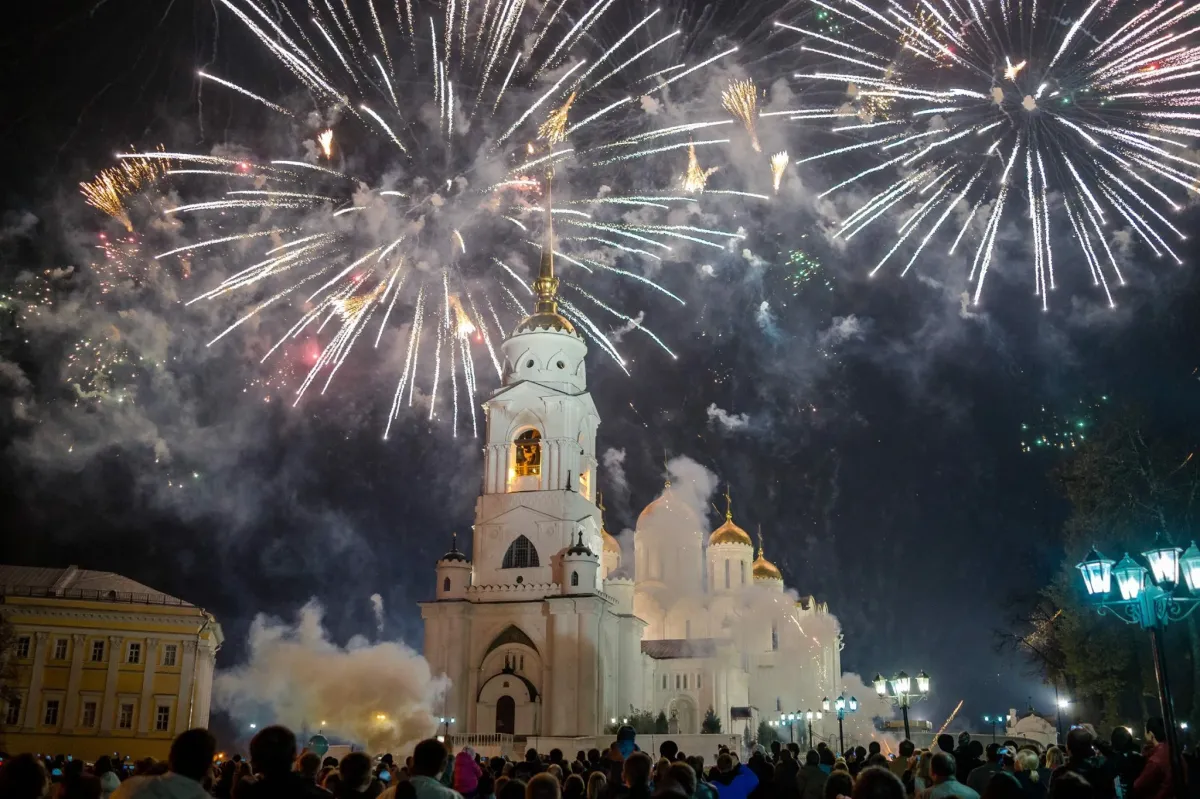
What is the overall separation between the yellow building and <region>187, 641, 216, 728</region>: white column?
692 mm

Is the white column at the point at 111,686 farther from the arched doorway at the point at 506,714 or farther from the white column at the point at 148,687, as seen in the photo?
the arched doorway at the point at 506,714

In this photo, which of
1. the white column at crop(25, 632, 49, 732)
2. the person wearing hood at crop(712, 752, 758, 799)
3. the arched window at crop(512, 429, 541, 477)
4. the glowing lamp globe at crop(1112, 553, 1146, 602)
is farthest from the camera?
the arched window at crop(512, 429, 541, 477)

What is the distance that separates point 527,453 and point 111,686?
20318mm

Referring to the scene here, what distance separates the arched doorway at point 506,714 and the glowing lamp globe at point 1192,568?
34507mm

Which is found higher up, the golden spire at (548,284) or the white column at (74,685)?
the golden spire at (548,284)

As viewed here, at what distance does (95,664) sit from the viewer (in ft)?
144

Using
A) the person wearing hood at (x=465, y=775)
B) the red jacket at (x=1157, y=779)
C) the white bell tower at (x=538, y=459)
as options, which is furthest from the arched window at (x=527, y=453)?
the red jacket at (x=1157, y=779)

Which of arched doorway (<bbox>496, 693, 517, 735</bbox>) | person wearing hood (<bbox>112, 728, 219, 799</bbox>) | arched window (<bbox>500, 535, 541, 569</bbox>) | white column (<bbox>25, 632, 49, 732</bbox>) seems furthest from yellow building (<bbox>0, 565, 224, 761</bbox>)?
person wearing hood (<bbox>112, 728, 219, 799</bbox>)

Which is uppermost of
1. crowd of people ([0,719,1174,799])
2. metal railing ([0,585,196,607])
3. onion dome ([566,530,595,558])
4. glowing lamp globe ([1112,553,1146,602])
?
onion dome ([566,530,595,558])

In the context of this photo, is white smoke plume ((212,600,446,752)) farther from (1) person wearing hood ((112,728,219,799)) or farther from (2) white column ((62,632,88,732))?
(1) person wearing hood ((112,728,219,799))

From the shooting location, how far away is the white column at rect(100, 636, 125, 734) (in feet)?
141

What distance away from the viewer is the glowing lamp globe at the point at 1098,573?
14.5 meters

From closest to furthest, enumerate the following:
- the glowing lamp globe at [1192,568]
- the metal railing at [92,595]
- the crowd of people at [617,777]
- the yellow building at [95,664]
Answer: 1. the crowd of people at [617,777]
2. the glowing lamp globe at [1192,568]
3. the yellow building at [95,664]
4. the metal railing at [92,595]

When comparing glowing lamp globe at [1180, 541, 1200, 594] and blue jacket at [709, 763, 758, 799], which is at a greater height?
glowing lamp globe at [1180, 541, 1200, 594]
